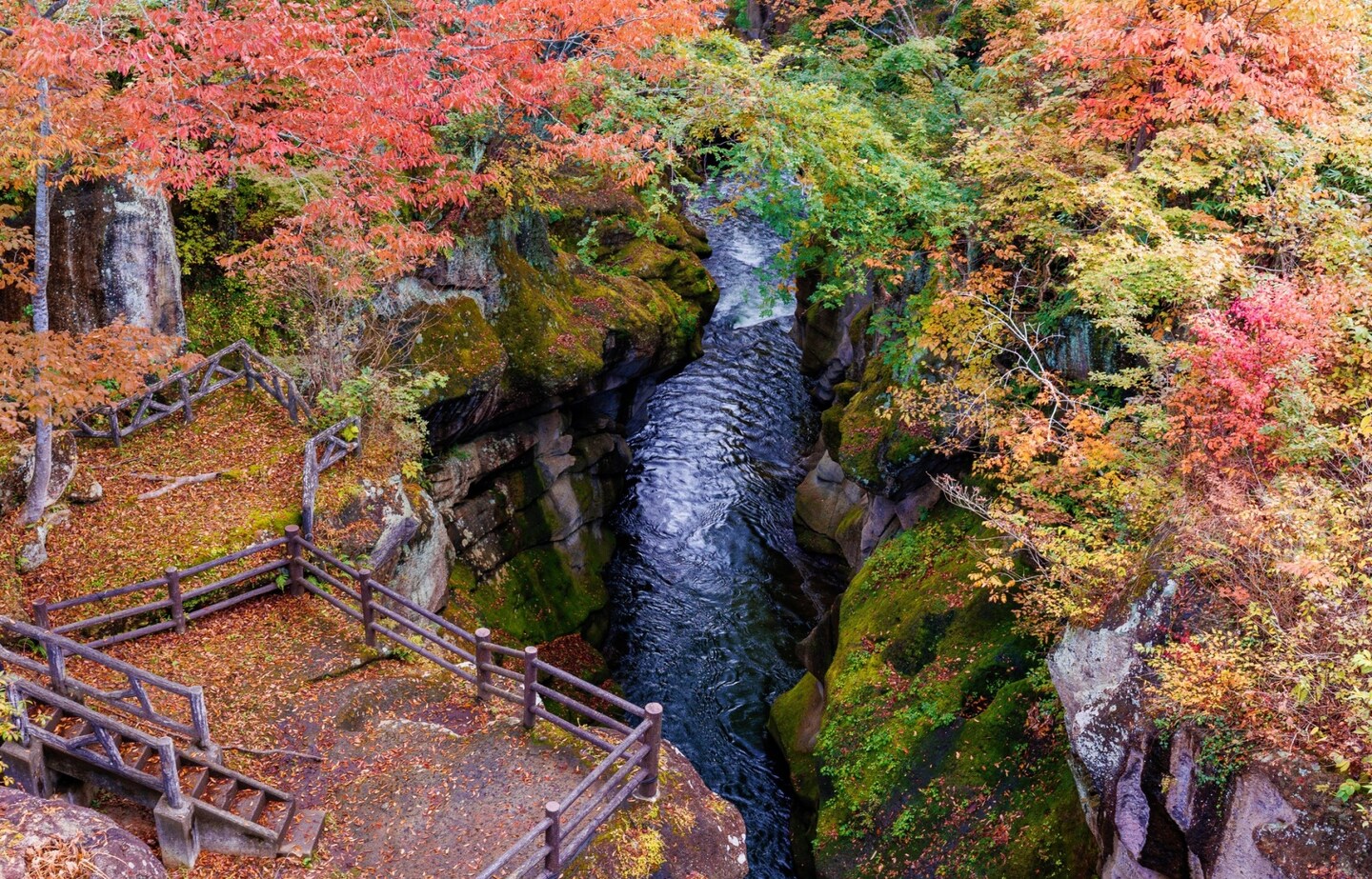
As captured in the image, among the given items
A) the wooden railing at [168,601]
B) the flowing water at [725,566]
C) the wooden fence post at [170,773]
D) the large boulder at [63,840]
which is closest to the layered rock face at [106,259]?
the wooden railing at [168,601]

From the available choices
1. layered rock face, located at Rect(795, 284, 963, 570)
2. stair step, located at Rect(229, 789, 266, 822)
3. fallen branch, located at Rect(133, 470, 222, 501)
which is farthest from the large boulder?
layered rock face, located at Rect(795, 284, 963, 570)

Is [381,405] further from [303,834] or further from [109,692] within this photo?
[303,834]

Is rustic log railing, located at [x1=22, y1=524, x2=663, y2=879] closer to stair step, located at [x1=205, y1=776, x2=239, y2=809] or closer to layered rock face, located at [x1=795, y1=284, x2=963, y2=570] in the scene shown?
stair step, located at [x1=205, y1=776, x2=239, y2=809]

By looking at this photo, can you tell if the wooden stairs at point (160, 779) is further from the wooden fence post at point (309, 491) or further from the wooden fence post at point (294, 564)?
the wooden fence post at point (309, 491)

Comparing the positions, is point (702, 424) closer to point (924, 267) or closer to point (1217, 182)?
point (924, 267)

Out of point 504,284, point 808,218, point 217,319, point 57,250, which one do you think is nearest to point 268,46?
point 57,250

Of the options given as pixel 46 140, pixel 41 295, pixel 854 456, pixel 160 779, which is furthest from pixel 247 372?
pixel 854 456
